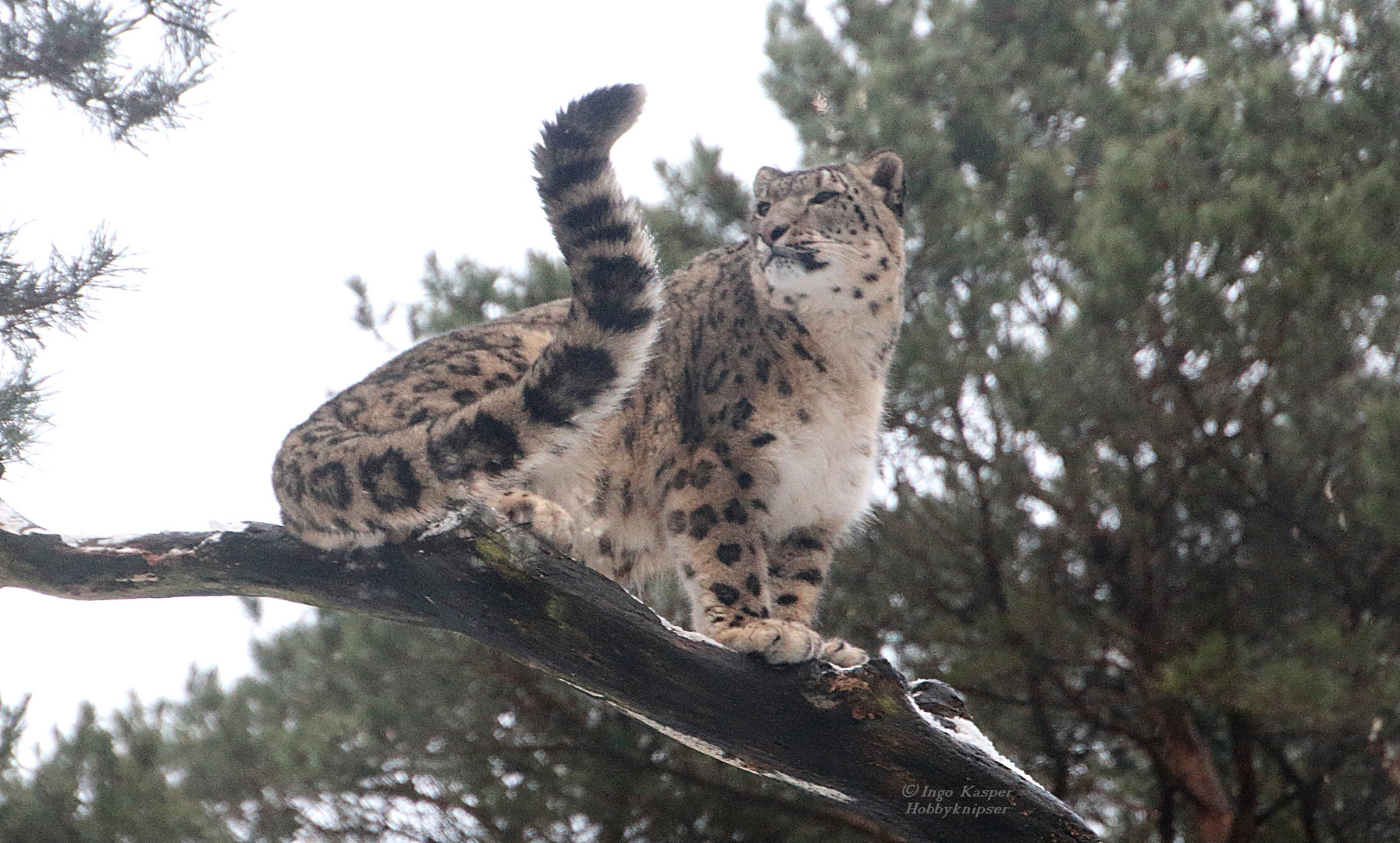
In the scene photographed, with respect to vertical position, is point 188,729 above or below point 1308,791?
below

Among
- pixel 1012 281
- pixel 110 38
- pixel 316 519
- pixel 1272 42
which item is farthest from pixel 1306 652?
pixel 110 38

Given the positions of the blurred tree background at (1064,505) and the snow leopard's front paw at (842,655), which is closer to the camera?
the snow leopard's front paw at (842,655)

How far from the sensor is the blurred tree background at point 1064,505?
8.73 metres

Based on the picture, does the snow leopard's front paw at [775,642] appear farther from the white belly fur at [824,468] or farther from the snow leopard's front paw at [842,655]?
the white belly fur at [824,468]

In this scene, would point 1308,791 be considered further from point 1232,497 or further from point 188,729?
point 188,729

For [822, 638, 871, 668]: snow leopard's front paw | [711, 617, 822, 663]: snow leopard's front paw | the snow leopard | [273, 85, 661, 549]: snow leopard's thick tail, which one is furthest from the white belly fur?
[273, 85, 661, 549]: snow leopard's thick tail

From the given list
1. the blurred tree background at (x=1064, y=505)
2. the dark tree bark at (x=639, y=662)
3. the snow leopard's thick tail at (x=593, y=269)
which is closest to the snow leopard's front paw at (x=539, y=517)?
the dark tree bark at (x=639, y=662)

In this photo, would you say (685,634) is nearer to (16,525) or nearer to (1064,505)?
(16,525)

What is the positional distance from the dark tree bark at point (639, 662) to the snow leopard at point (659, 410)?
0.14m

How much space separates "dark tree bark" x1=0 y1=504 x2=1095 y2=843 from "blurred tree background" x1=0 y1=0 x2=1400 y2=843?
4.68 m

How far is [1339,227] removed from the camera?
26.2 feet

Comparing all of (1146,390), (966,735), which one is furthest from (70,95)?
(1146,390)

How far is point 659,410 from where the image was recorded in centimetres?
523

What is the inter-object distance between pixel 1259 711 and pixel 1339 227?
3.14 meters
